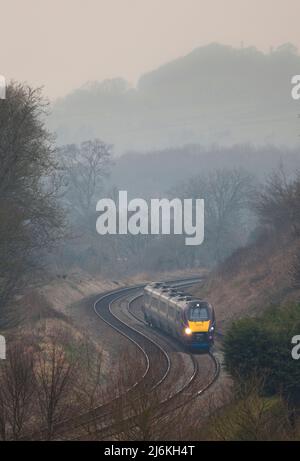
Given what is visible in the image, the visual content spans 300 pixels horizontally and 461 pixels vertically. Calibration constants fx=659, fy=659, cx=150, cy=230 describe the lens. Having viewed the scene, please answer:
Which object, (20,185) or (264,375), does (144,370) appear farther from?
(20,185)

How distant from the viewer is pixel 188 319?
34.7 m

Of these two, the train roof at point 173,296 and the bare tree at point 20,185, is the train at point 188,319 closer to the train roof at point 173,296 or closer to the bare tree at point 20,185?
the train roof at point 173,296

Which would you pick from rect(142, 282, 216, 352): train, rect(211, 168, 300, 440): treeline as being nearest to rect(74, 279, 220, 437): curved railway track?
rect(142, 282, 216, 352): train

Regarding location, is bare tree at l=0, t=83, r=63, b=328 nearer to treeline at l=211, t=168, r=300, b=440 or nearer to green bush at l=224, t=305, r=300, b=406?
treeline at l=211, t=168, r=300, b=440

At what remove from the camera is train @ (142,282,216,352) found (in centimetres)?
3481

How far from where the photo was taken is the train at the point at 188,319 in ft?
114

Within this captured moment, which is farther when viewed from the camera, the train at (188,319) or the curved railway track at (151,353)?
the train at (188,319)

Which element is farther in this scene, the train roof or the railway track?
the train roof

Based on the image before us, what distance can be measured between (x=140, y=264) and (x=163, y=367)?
56364mm

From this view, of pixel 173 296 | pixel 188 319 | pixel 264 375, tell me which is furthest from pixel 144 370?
pixel 173 296

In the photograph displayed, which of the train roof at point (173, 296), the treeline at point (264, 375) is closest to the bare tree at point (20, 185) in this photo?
the train roof at point (173, 296)

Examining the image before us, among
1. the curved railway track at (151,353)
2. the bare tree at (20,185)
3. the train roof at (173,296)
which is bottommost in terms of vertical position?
the curved railway track at (151,353)

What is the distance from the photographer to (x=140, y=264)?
87500mm
